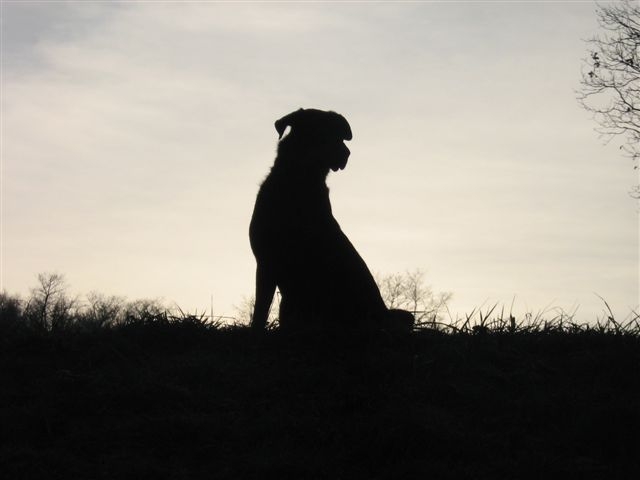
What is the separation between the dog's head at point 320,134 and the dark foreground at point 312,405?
6.70ft

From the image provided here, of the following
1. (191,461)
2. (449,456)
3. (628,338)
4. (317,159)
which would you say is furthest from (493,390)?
(317,159)

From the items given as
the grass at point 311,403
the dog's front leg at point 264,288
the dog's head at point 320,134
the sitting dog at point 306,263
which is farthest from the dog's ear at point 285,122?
the grass at point 311,403

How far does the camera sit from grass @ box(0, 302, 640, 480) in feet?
12.9

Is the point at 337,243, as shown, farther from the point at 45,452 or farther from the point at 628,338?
the point at 45,452

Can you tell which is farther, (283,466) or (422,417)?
(422,417)

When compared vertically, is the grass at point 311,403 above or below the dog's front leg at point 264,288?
below

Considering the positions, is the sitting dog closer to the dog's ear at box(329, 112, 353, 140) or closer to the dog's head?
the dog's head

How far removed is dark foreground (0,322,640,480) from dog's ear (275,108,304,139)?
7.50 ft

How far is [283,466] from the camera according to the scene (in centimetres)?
383

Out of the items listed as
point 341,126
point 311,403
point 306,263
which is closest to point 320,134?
point 341,126

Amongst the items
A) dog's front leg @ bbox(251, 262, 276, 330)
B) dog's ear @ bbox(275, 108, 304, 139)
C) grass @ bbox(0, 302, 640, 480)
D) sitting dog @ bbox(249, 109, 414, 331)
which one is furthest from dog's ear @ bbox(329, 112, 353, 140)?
grass @ bbox(0, 302, 640, 480)

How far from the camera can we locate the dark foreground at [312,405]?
392 cm

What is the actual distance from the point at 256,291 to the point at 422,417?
2.56m

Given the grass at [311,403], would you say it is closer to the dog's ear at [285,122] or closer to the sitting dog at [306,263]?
the sitting dog at [306,263]
